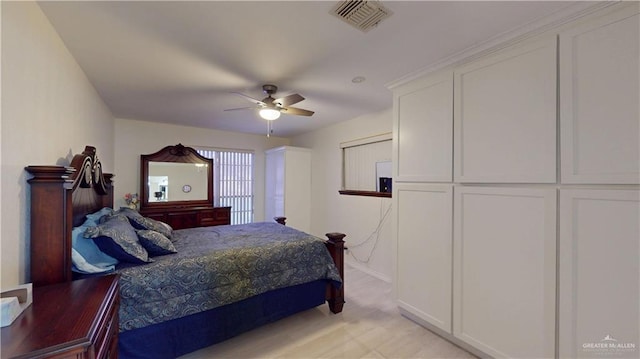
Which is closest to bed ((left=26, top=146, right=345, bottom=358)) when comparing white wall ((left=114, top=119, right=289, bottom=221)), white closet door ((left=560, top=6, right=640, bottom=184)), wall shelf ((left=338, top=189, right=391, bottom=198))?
wall shelf ((left=338, top=189, right=391, bottom=198))

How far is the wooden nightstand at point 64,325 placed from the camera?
0.81 meters

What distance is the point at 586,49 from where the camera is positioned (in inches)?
58.0

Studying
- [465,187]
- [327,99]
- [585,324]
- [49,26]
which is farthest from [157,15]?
[585,324]

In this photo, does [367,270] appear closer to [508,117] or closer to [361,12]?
[508,117]

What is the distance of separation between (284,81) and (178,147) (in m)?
3.01

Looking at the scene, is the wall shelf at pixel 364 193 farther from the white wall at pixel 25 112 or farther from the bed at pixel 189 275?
the white wall at pixel 25 112

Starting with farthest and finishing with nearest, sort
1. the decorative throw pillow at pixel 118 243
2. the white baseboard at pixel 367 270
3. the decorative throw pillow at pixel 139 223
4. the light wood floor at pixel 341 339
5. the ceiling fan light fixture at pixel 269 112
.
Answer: the white baseboard at pixel 367 270 < the ceiling fan light fixture at pixel 269 112 < the decorative throw pillow at pixel 139 223 < the light wood floor at pixel 341 339 < the decorative throw pillow at pixel 118 243

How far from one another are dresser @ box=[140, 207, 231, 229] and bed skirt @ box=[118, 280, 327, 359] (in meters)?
2.82

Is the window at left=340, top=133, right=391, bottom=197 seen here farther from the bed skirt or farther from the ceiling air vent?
the ceiling air vent

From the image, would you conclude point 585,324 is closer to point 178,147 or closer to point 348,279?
point 348,279

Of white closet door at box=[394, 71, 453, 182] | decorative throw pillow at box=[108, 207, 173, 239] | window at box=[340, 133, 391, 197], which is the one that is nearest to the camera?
white closet door at box=[394, 71, 453, 182]

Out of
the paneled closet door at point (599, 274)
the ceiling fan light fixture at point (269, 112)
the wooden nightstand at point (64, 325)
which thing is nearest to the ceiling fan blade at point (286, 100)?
the ceiling fan light fixture at point (269, 112)

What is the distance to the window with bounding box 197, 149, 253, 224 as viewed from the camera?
501 cm

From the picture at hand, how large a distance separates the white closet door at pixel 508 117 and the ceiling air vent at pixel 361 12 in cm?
95
